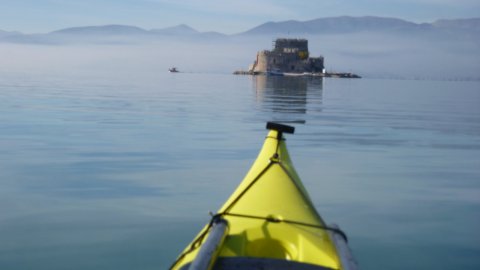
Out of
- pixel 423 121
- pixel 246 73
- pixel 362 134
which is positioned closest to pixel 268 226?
pixel 362 134

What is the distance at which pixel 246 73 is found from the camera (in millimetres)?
148250

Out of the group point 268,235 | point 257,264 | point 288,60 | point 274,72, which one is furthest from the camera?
point 288,60

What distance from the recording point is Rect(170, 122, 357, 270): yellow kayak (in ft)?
15.2

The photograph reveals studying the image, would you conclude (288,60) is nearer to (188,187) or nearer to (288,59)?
(288,59)

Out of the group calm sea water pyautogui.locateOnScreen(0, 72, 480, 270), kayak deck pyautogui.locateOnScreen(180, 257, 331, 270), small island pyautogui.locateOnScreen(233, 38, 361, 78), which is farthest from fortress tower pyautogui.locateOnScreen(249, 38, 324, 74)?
kayak deck pyautogui.locateOnScreen(180, 257, 331, 270)

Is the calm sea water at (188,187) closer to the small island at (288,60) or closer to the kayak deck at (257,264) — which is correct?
the kayak deck at (257,264)

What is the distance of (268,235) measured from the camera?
205 inches

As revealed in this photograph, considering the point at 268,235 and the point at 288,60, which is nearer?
the point at 268,235

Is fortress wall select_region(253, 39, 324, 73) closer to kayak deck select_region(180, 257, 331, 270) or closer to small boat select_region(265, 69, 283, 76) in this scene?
small boat select_region(265, 69, 283, 76)

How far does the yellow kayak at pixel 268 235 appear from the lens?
464 centimetres

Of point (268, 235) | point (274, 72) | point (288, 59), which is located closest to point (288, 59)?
point (288, 59)

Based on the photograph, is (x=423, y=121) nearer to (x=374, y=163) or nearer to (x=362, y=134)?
(x=362, y=134)

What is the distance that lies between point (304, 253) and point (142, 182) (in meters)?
5.63

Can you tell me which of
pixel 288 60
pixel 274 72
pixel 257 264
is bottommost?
pixel 274 72
